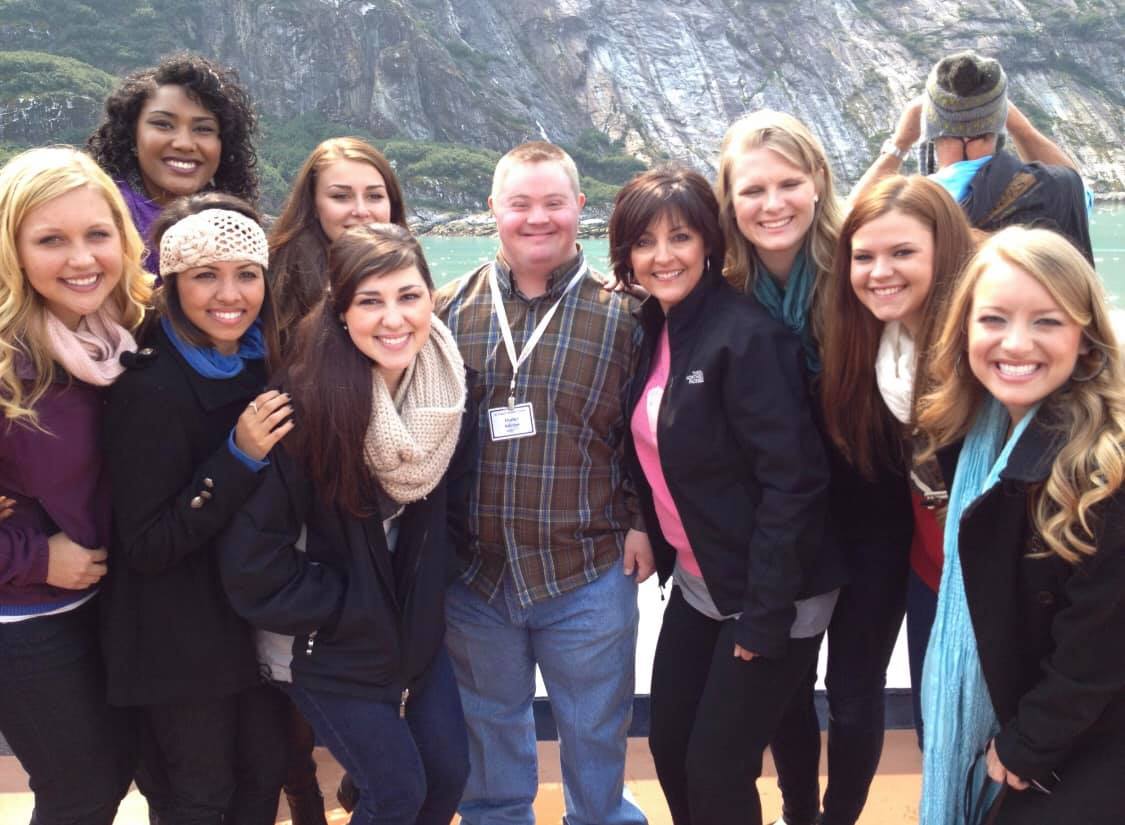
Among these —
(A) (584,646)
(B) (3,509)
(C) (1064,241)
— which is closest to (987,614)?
(C) (1064,241)

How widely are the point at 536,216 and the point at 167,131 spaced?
1267 millimetres

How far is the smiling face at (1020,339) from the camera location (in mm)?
1550

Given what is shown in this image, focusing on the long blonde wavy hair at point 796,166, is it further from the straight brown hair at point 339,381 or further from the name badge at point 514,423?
the straight brown hair at point 339,381

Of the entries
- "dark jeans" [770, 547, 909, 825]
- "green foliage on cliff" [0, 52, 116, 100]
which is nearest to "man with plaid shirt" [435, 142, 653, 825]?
"dark jeans" [770, 547, 909, 825]

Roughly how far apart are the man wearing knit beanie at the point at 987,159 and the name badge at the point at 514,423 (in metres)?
0.90

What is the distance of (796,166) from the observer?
197 cm

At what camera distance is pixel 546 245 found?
6.98 feet

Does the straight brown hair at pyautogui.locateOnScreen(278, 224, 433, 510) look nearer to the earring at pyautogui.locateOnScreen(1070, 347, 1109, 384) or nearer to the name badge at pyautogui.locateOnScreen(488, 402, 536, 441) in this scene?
the name badge at pyautogui.locateOnScreen(488, 402, 536, 441)

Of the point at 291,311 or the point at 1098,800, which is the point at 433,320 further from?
the point at 1098,800

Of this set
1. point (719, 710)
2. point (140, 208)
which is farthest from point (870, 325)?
point (140, 208)

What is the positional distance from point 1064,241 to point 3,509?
2031mm

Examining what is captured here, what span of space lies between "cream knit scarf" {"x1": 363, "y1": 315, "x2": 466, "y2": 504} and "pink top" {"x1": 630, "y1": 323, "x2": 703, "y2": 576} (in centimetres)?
42

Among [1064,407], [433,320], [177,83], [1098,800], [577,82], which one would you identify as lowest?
[1098,800]

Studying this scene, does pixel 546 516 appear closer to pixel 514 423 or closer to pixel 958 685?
pixel 514 423
